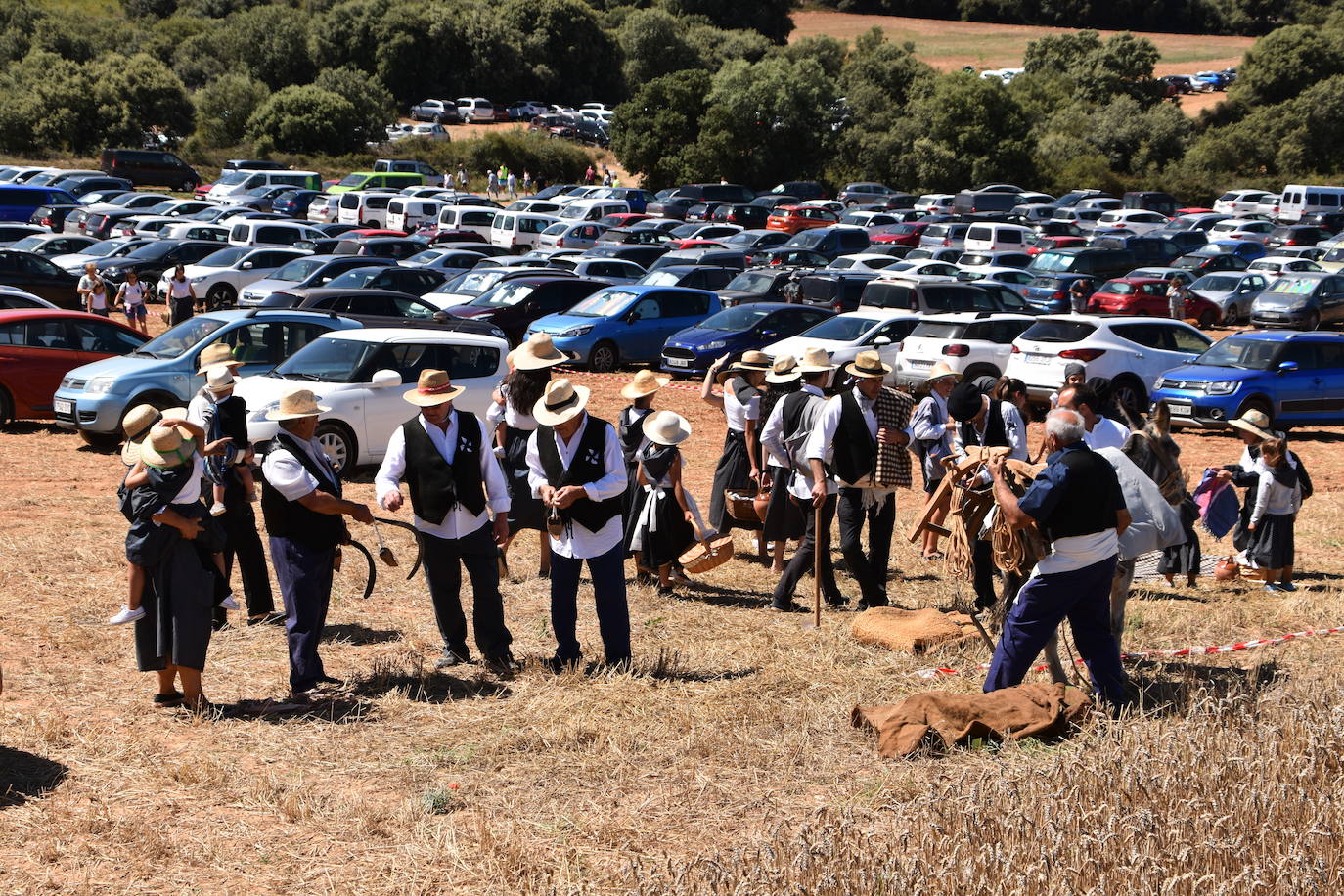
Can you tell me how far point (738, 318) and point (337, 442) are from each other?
1071 cm

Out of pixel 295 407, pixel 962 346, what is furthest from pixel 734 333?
pixel 295 407

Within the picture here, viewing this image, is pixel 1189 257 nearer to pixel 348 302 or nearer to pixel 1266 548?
pixel 348 302

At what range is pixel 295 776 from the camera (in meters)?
6.50

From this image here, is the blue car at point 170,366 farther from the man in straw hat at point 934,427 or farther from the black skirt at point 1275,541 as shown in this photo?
the black skirt at point 1275,541

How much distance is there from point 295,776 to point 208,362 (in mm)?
4609

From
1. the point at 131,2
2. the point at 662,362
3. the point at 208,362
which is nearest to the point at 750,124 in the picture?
the point at 662,362

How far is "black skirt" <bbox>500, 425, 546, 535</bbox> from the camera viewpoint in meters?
10.4

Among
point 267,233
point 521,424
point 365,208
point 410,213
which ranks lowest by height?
point 521,424

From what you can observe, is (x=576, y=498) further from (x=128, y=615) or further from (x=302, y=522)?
(x=128, y=615)

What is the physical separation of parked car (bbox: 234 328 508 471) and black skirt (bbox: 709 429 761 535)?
15.2 feet

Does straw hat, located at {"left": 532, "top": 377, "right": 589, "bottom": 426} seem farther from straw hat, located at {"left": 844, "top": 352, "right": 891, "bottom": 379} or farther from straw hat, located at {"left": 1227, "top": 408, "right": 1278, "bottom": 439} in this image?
straw hat, located at {"left": 1227, "top": 408, "right": 1278, "bottom": 439}

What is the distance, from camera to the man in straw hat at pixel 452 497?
25.6 feet

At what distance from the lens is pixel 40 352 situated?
17000mm

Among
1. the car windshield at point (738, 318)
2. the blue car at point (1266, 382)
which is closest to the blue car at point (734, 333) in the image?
the car windshield at point (738, 318)
